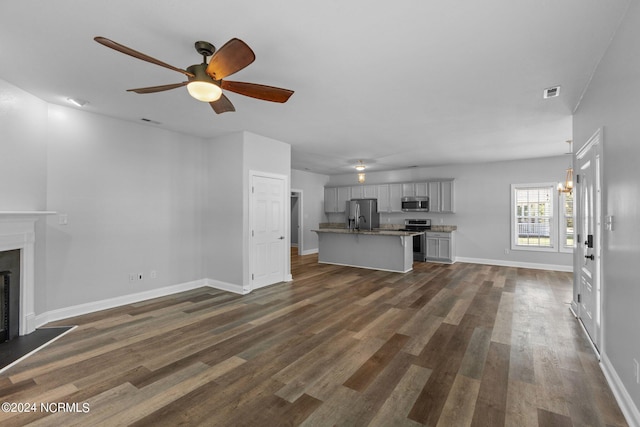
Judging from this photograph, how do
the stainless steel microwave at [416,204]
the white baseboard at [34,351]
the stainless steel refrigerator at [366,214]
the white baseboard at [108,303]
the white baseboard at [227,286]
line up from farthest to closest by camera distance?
the stainless steel refrigerator at [366,214] < the stainless steel microwave at [416,204] < the white baseboard at [227,286] < the white baseboard at [108,303] < the white baseboard at [34,351]

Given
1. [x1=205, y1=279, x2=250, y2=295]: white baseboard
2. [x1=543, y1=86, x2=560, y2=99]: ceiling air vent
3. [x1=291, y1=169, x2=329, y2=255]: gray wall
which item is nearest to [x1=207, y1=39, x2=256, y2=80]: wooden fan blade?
[x1=543, y1=86, x2=560, y2=99]: ceiling air vent

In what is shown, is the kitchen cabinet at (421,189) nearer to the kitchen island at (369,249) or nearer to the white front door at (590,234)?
the kitchen island at (369,249)

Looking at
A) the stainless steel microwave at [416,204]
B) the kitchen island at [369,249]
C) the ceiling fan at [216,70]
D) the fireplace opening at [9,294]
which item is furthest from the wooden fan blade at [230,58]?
the stainless steel microwave at [416,204]

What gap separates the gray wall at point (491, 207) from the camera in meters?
6.87

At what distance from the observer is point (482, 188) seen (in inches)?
300

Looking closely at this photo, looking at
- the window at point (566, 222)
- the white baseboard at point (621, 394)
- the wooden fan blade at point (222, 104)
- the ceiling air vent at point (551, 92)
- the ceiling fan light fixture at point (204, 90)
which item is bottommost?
the white baseboard at point (621, 394)

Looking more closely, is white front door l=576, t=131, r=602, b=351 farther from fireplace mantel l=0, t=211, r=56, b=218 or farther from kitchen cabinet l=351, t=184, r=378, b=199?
kitchen cabinet l=351, t=184, r=378, b=199

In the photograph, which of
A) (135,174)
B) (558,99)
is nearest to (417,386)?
(558,99)

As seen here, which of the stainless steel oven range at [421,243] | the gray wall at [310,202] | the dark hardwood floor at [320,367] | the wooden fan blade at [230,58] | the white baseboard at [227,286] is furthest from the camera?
the gray wall at [310,202]

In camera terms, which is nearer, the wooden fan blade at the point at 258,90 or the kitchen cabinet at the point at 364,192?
the wooden fan blade at the point at 258,90

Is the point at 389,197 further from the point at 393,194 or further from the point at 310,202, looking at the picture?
the point at 310,202

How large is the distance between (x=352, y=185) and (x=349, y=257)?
9.70 ft

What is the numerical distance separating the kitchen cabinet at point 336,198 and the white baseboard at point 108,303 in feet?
17.7

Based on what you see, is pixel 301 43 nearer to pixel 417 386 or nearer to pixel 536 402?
pixel 417 386
